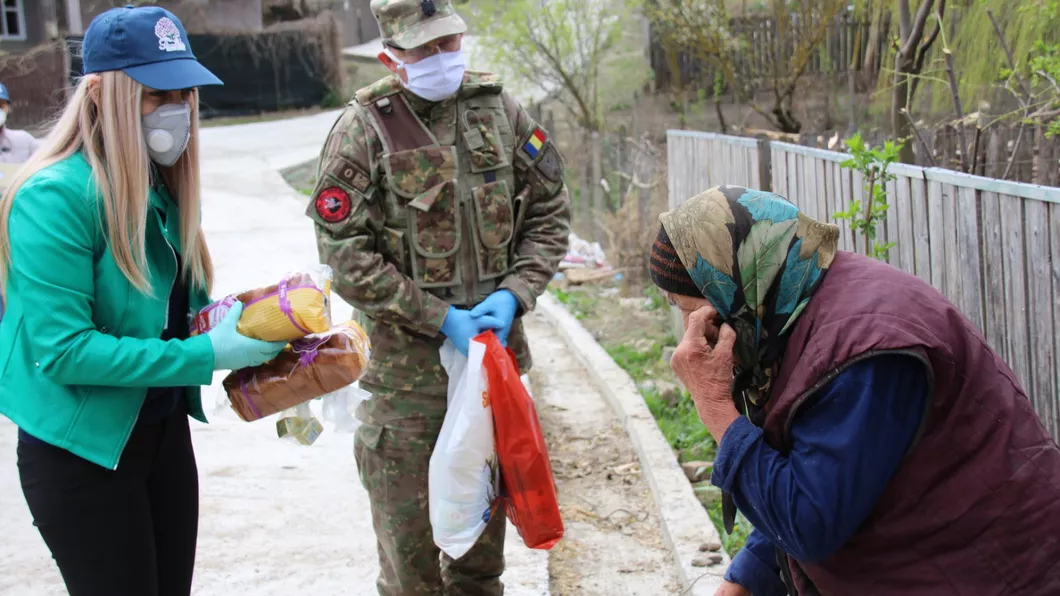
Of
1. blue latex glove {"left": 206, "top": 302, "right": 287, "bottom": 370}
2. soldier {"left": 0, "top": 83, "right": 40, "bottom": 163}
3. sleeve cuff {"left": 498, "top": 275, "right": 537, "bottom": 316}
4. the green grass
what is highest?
soldier {"left": 0, "top": 83, "right": 40, "bottom": 163}

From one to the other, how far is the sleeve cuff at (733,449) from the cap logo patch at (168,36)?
1570mm

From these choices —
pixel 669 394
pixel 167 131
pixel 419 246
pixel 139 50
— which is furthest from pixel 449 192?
pixel 669 394

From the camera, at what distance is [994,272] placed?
10.8 ft

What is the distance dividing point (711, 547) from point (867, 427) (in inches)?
98.4

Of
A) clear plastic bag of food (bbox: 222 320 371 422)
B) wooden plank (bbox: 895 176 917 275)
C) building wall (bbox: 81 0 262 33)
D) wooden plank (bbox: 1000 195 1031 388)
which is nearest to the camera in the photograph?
clear plastic bag of food (bbox: 222 320 371 422)

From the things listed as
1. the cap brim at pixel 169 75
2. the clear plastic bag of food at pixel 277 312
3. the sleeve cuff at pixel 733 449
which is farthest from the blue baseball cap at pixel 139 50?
the sleeve cuff at pixel 733 449

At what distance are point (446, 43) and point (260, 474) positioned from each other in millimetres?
2835

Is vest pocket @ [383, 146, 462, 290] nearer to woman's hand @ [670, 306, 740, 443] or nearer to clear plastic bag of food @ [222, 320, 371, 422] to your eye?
clear plastic bag of food @ [222, 320, 371, 422]

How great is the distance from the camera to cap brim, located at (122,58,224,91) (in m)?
2.41

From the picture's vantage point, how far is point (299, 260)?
10.7 metres

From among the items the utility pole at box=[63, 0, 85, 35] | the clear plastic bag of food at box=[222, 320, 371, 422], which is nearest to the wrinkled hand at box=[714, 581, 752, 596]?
the clear plastic bag of food at box=[222, 320, 371, 422]

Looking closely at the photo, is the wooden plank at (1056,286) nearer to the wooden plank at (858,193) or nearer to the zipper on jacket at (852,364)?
the wooden plank at (858,193)

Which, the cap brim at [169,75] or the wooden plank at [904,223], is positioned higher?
the cap brim at [169,75]

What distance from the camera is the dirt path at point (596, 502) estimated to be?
4.18 m
